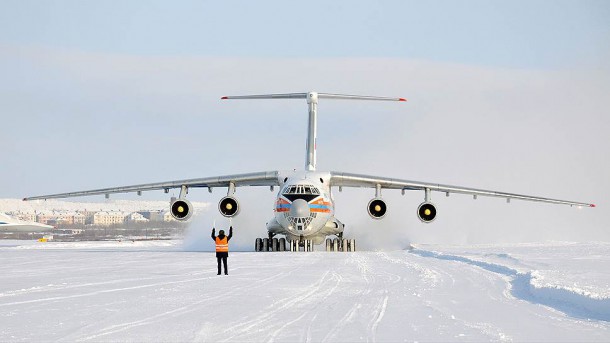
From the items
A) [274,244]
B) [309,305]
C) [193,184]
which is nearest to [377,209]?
[274,244]

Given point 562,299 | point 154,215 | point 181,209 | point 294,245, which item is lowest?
point 562,299

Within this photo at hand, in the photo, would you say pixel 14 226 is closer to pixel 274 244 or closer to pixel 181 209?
pixel 274 244

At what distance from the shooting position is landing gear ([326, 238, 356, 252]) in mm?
32500

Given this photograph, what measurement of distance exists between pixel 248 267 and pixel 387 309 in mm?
9646

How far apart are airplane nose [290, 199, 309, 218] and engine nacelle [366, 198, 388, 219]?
2.72 metres

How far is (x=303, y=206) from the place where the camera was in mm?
28359

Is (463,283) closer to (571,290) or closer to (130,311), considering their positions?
(571,290)

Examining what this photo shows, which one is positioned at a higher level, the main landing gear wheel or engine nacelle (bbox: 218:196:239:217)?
engine nacelle (bbox: 218:196:239:217)

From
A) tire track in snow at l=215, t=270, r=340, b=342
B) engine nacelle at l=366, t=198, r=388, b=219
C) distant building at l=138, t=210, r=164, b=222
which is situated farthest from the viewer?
distant building at l=138, t=210, r=164, b=222

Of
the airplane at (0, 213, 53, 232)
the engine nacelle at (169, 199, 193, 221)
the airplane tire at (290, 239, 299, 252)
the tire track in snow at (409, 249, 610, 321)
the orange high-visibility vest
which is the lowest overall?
the tire track in snow at (409, 249, 610, 321)

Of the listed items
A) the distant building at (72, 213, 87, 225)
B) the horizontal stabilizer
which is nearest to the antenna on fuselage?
the horizontal stabilizer

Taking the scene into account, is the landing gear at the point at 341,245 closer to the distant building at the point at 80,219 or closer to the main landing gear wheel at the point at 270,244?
the main landing gear wheel at the point at 270,244

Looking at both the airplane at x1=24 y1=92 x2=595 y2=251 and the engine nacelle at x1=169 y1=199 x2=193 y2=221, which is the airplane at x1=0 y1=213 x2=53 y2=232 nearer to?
the airplane at x1=24 y1=92 x2=595 y2=251

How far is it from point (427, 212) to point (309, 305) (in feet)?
65.5
